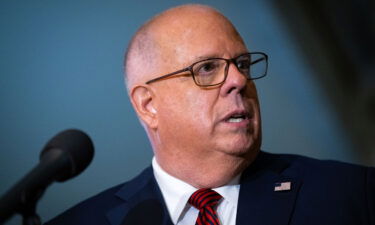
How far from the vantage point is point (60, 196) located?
216cm

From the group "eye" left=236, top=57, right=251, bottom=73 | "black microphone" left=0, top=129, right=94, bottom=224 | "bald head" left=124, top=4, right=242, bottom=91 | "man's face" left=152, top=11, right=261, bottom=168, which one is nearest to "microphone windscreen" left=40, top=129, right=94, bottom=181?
"black microphone" left=0, top=129, right=94, bottom=224

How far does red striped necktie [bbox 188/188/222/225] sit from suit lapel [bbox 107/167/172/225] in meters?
0.14

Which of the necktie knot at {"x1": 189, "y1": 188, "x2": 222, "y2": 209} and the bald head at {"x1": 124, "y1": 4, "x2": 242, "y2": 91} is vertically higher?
the bald head at {"x1": 124, "y1": 4, "x2": 242, "y2": 91}

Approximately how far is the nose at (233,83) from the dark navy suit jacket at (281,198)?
42 cm

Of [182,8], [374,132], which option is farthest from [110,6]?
[374,132]

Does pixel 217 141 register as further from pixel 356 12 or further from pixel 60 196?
pixel 356 12

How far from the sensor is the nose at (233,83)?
172 cm

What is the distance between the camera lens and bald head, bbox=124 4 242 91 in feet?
5.95

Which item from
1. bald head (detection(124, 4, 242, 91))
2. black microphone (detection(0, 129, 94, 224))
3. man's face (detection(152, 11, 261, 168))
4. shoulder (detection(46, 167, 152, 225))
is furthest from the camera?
shoulder (detection(46, 167, 152, 225))

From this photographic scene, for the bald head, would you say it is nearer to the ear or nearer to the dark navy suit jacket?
the ear

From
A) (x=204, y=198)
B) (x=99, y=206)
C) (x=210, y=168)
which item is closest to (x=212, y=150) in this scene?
(x=210, y=168)

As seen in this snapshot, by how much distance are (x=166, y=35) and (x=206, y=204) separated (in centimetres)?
70

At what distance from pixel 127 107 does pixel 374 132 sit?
2483mm

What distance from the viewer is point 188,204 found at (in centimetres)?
186
